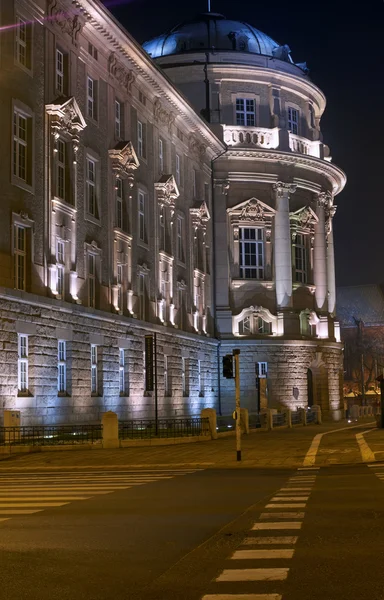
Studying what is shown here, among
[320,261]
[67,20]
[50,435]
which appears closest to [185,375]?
[320,261]

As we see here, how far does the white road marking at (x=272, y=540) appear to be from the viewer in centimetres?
1118

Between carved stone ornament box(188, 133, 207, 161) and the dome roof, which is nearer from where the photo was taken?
carved stone ornament box(188, 133, 207, 161)

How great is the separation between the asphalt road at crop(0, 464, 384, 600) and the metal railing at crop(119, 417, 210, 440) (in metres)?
18.7

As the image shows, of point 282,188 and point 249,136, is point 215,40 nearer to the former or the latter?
point 249,136

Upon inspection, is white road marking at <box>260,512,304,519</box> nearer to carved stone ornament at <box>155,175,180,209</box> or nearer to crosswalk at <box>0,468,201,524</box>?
crosswalk at <box>0,468,201,524</box>

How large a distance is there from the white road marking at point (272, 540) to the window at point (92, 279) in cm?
3276

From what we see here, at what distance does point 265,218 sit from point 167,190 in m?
15.5

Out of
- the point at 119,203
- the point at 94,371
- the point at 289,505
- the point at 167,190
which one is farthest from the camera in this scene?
the point at 167,190

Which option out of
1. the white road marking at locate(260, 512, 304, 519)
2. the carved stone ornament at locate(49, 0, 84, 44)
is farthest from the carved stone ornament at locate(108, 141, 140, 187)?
the white road marking at locate(260, 512, 304, 519)

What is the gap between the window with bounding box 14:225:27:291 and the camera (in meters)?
36.1

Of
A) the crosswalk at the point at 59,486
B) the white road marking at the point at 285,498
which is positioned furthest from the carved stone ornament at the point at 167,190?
the white road marking at the point at 285,498

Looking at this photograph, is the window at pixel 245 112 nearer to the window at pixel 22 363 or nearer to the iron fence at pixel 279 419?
the iron fence at pixel 279 419

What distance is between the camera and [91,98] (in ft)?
150

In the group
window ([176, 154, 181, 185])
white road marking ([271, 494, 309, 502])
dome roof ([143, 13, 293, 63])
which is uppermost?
dome roof ([143, 13, 293, 63])
